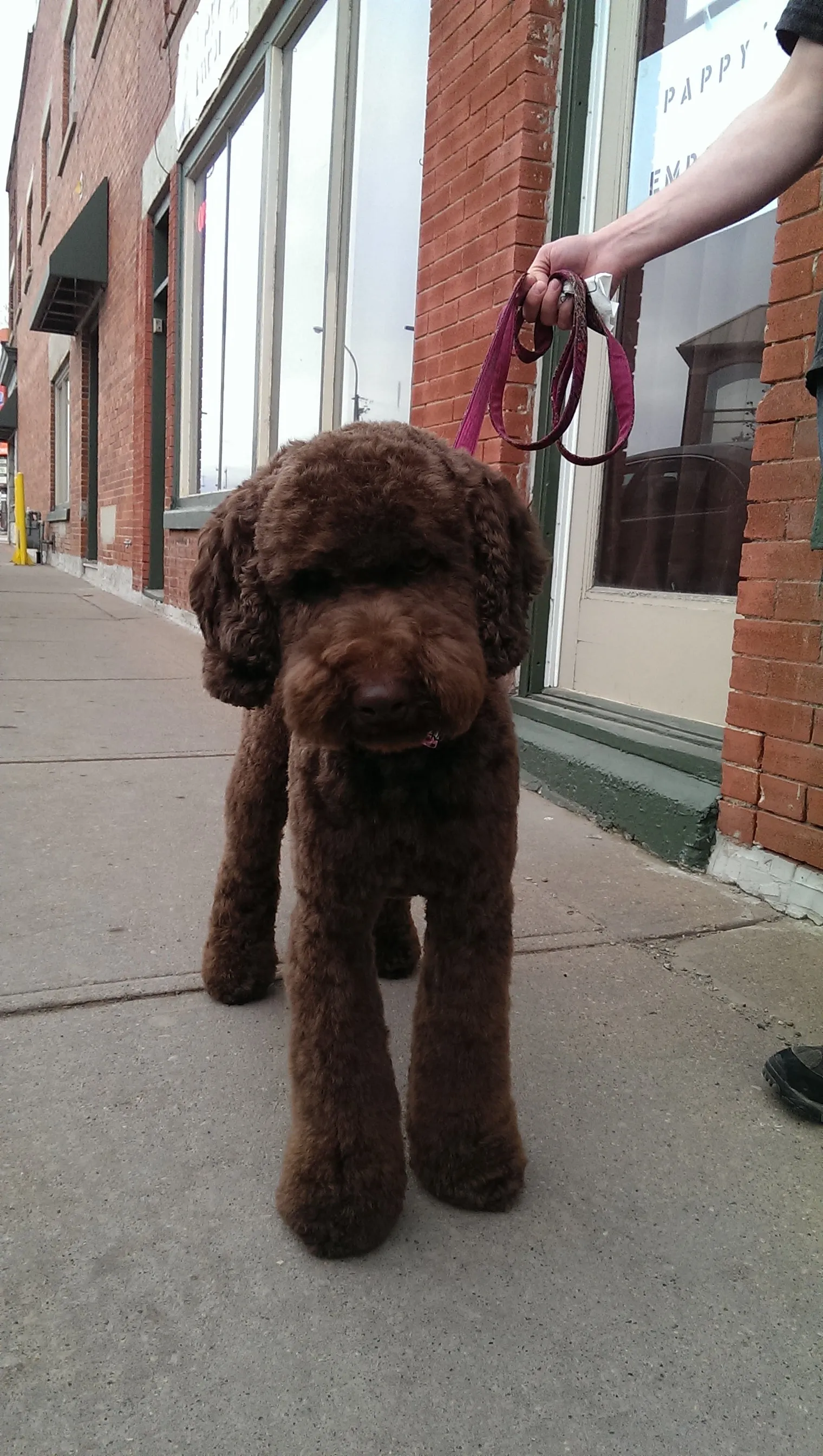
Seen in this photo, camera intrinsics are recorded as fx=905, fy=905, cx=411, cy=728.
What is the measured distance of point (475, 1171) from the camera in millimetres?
1604

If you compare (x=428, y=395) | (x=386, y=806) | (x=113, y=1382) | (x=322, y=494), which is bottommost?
(x=113, y=1382)

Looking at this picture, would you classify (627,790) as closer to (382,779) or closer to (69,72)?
(382,779)

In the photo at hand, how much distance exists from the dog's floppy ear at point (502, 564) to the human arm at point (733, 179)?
69 centimetres

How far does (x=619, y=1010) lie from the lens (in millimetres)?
2309

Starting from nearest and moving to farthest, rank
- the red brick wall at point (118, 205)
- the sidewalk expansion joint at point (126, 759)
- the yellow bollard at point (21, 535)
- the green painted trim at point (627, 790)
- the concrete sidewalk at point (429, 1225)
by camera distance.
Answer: the concrete sidewalk at point (429, 1225) < the green painted trim at point (627, 790) < the sidewalk expansion joint at point (126, 759) < the red brick wall at point (118, 205) < the yellow bollard at point (21, 535)

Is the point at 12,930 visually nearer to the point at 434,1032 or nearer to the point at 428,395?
the point at 434,1032

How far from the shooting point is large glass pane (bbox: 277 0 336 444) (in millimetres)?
6266

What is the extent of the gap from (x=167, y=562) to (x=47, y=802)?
6518 millimetres

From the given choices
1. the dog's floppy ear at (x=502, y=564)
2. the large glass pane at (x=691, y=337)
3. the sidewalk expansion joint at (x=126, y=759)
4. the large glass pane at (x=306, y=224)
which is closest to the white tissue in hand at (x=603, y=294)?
the dog's floppy ear at (x=502, y=564)

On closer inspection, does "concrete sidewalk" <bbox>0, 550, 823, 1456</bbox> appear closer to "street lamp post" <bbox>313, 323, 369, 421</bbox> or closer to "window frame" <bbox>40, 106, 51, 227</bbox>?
"street lamp post" <bbox>313, 323, 369, 421</bbox>

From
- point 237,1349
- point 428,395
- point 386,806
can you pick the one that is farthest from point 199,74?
point 237,1349

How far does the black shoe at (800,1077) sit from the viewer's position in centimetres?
188

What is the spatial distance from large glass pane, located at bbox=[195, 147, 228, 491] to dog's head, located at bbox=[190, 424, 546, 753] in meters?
7.64

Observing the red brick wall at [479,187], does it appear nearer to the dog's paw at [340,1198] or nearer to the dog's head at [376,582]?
the dog's head at [376,582]
